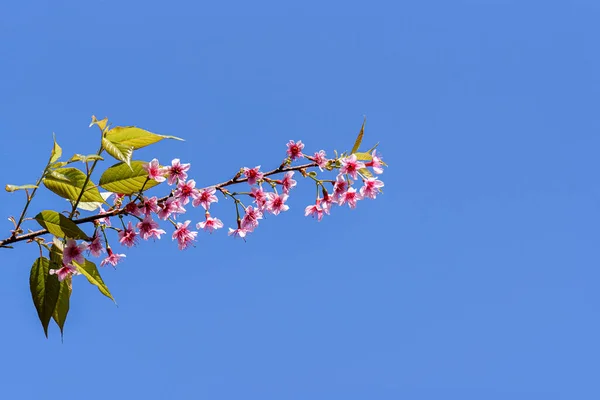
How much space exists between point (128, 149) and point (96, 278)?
600 mm

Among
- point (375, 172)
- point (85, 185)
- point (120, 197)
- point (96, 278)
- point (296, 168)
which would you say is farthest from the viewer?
point (375, 172)

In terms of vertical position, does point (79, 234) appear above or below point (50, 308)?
above

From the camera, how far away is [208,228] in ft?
11.2

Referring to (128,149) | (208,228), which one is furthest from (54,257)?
(208,228)

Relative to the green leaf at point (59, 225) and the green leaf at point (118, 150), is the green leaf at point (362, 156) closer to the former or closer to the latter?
the green leaf at point (118, 150)

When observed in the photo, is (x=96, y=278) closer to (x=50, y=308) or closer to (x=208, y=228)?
(x=50, y=308)

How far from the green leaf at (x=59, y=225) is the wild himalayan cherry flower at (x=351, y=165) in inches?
57.4

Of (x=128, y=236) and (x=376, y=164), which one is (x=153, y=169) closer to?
(x=128, y=236)

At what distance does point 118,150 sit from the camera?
7.98 ft

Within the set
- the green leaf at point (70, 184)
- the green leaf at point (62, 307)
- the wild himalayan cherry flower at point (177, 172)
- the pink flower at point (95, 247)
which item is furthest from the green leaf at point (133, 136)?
the green leaf at point (62, 307)

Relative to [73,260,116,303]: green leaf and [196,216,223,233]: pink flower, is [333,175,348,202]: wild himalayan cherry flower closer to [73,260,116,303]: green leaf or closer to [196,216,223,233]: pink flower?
[196,216,223,233]: pink flower

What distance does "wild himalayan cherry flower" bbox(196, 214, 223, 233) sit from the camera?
3.41m

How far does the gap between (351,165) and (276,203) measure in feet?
1.71

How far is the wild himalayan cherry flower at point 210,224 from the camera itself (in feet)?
11.2
